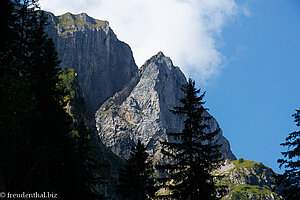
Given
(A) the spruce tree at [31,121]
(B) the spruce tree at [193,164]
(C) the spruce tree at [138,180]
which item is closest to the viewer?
(A) the spruce tree at [31,121]

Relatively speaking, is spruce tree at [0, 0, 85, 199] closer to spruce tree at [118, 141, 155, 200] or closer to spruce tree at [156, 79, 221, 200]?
spruce tree at [156, 79, 221, 200]

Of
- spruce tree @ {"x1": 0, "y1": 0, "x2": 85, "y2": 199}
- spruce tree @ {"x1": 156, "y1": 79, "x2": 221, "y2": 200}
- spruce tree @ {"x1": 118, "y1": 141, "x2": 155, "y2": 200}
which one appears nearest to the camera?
spruce tree @ {"x1": 0, "y1": 0, "x2": 85, "y2": 199}

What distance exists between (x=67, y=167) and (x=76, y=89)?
115822 millimetres

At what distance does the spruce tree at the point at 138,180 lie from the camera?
35375 mm

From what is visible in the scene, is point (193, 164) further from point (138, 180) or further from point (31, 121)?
point (138, 180)

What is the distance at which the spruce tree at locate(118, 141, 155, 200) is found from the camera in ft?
116

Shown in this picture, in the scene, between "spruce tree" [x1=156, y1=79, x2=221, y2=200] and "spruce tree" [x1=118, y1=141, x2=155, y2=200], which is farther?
"spruce tree" [x1=118, y1=141, x2=155, y2=200]

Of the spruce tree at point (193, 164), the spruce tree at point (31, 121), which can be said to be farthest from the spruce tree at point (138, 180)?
the spruce tree at point (193, 164)

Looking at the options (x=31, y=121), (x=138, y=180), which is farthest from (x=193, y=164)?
(x=138, y=180)

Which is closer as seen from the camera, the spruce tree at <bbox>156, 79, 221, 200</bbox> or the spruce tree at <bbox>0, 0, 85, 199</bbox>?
the spruce tree at <bbox>0, 0, 85, 199</bbox>

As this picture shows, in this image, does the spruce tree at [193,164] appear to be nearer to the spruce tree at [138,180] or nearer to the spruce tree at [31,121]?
the spruce tree at [31,121]

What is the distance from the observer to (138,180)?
118ft

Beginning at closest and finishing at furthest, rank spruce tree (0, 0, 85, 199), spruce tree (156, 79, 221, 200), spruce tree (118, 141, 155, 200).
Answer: spruce tree (0, 0, 85, 199) < spruce tree (156, 79, 221, 200) < spruce tree (118, 141, 155, 200)

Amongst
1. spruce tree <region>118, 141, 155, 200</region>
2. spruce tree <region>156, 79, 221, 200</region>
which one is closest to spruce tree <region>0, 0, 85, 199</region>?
spruce tree <region>156, 79, 221, 200</region>
